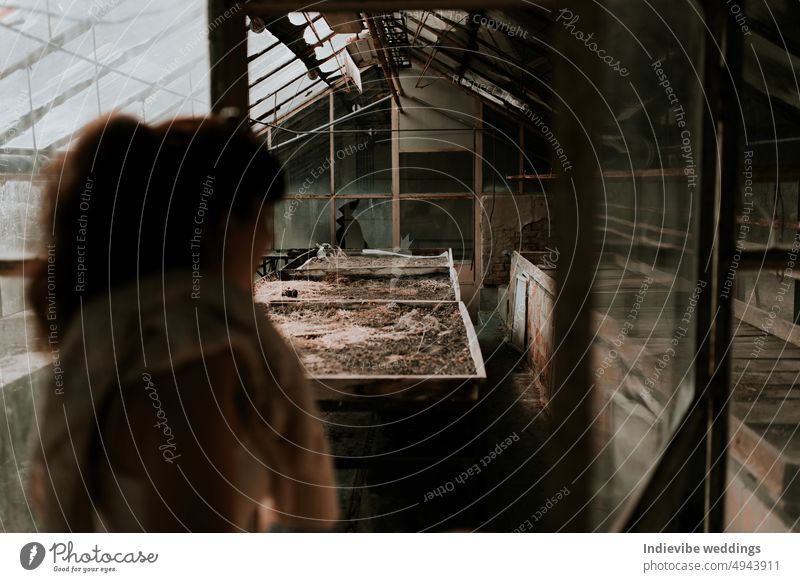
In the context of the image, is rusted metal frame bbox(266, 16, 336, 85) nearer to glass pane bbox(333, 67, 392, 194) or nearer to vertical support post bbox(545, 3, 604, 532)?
glass pane bbox(333, 67, 392, 194)

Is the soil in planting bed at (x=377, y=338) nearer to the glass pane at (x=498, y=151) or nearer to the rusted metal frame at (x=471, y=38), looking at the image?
the rusted metal frame at (x=471, y=38)

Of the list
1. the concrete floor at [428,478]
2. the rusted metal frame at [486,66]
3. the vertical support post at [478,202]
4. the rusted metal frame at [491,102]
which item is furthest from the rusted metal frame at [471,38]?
the concrete floor at [428,478]

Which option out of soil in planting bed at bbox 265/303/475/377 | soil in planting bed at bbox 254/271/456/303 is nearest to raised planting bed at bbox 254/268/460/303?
soil in planting bed at bbox 254/271/456/303

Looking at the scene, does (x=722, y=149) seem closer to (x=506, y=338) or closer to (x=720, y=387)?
(x=720, y=387)

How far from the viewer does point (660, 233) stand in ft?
4.77

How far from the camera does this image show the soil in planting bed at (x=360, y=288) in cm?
387

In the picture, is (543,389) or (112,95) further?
(543,389)

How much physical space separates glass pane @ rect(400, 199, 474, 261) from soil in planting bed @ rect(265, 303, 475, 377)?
4.12 metres

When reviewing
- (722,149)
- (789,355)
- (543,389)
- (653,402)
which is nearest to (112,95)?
(722,149)

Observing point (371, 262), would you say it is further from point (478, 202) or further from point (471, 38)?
point (478, 202)

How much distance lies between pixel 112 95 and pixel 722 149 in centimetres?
122

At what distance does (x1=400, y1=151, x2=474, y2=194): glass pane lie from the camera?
24.7ft

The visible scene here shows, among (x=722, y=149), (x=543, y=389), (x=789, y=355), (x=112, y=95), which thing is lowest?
(x=543, y=389)

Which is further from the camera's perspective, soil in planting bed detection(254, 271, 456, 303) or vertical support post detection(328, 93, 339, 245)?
vertical support post detection(328, 93, 339, 245)
